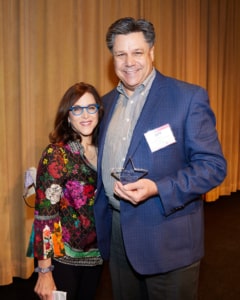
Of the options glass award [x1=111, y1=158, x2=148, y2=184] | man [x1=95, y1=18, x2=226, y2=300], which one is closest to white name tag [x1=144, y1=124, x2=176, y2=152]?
man [x1=95, y1=18, x2=226, y2=300]

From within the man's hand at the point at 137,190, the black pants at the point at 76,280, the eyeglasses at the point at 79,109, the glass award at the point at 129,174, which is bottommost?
the black pants at the point at 76,280

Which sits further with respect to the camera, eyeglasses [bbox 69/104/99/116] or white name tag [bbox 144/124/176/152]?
eyeglasses [bbox 69/104/99/116]

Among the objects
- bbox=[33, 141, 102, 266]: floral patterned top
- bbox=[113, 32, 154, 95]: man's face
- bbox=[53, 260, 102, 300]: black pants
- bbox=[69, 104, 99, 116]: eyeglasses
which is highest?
bbox=[113, 32, 154, 95]: man's face

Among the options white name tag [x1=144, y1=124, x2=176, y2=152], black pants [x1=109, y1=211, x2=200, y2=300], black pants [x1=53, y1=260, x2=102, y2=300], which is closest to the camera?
white name tag [x1=144, y1=124, x2=176, y2=152]

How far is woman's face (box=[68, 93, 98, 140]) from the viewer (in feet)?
6.43

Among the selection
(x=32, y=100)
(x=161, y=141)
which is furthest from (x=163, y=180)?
(x=32, y=100)

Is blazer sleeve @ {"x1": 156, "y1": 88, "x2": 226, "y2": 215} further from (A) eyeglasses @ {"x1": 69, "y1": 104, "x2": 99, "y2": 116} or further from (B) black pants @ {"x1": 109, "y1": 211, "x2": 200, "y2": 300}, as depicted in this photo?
(A) eyeglasses @ {"x1": 69, "y1": 104, "x2": 99, "y2": 116}

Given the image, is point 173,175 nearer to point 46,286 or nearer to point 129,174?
point 129,174

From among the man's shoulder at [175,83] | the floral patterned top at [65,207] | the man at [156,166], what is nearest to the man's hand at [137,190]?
the man at [156,166]

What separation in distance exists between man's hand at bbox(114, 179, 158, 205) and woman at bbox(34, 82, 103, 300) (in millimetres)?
414

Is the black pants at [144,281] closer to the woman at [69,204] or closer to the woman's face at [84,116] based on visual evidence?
the woman at [69,204]

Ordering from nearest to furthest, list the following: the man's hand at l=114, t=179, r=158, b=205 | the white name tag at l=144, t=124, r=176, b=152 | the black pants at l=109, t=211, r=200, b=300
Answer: the man's hand at l=114, t=179, r=158, b=205 → the white name tag at l=144, t=124, r=176, b=152 → the black pants at l=109, t=211, r=200, b=300

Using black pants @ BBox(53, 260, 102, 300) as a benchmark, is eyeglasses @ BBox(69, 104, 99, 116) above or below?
above

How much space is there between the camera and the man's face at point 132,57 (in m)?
1.83
